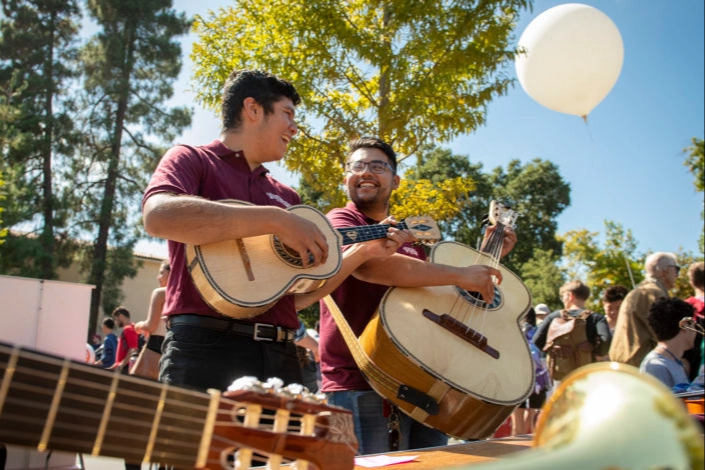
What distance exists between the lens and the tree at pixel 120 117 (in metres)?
25.8

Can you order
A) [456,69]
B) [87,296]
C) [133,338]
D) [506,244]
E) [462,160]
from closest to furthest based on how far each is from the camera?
1. [506,244]
2. [87,296]
3. [456,69]
4. [133,338]
5. [462,160]

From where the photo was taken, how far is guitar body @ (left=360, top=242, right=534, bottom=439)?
255 cm

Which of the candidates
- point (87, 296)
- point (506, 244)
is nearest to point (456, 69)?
point (506, 244)

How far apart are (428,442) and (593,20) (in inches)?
254

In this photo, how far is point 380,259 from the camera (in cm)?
289

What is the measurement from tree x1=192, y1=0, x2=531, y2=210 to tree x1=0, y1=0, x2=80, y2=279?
19.0 m

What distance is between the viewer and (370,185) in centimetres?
339

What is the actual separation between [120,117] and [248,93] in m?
25.9

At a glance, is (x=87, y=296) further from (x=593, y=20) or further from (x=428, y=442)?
(x=593, y=20)

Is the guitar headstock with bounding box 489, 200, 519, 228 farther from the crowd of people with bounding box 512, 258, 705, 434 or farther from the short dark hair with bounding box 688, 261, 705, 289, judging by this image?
the short dark hair with bounding box 688, 261, 705, 289

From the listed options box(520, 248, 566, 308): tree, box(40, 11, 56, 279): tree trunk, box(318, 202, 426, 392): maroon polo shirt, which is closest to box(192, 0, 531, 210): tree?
box(318, 202, 426, 392): maroon polo shirt

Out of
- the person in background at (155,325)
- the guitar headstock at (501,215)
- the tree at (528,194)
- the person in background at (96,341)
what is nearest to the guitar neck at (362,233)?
the guitar headstock at (501,215)

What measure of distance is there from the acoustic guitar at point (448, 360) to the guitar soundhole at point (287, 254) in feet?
1.88

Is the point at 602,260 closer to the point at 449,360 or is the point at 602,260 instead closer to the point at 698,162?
the point at 698,162
